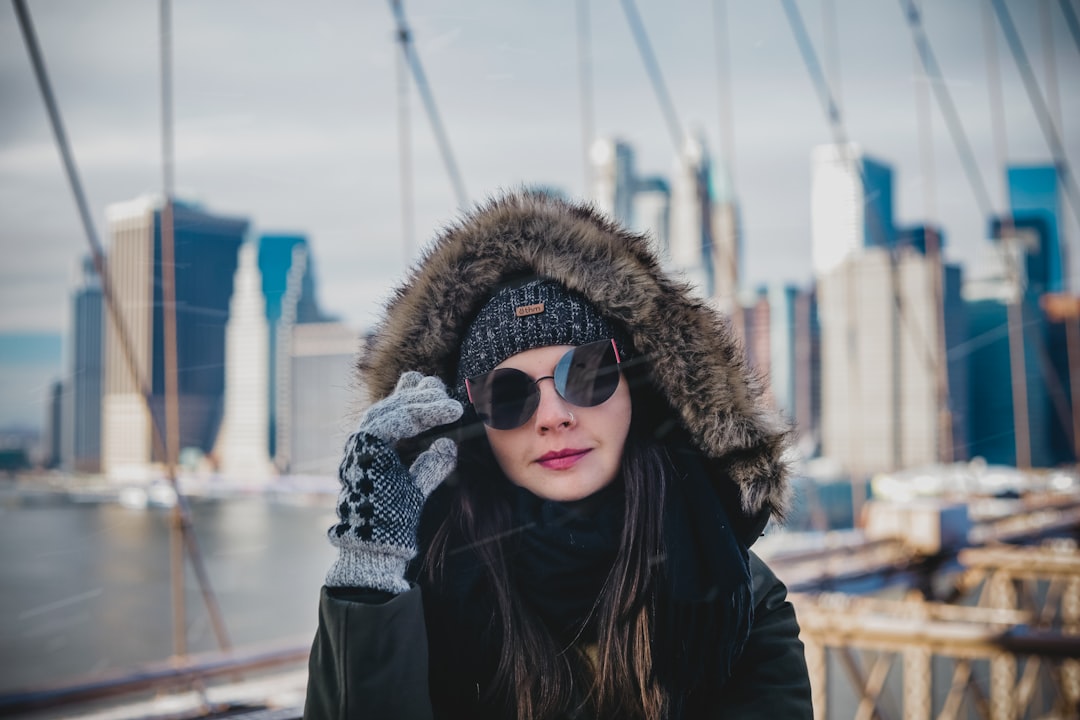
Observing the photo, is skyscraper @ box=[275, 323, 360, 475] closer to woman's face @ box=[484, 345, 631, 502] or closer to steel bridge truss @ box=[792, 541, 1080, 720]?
steel bridge truss @ box=[792, 541, 1080, 720]

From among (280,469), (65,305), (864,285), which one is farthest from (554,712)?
Result: (864,285)

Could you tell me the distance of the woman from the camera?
3.71 feet

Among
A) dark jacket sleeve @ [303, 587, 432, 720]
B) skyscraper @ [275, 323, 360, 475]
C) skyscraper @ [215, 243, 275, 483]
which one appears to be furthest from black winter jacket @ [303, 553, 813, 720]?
skyscraper @ [215, 243, 275, 483]

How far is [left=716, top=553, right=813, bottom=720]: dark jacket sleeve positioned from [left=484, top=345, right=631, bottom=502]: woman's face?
266 mm

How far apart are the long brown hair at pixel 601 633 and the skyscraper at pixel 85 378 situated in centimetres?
359

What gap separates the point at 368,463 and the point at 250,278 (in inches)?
176

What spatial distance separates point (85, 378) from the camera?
4.44 meters

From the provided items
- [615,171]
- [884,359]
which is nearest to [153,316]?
[615,171]

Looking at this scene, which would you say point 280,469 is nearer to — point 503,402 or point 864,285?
point 503,402

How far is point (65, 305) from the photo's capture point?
4.18 m

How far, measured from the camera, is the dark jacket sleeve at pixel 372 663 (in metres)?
1.07

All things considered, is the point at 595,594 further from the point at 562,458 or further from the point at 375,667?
the point at 375,667

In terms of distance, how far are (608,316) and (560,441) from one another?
0.21m

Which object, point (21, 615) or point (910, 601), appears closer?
point (21, 615)
